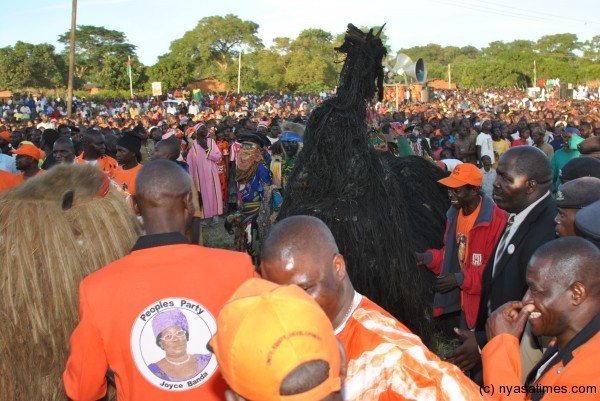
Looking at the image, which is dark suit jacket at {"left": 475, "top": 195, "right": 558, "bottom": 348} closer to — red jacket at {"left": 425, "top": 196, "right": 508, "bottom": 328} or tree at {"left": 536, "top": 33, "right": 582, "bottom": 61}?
red jacket at {"left": 425, "top": 196, "right": 508, "bottom": 328}

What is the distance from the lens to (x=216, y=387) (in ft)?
7.09

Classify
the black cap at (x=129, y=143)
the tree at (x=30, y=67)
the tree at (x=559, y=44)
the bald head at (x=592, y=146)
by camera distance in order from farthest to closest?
1. the tree at (x=559, y=44)
2. the tree at (x=30, y=67)
3. the bald head at (x=592, y=146)
4. the black cap at (x=129, y=143)

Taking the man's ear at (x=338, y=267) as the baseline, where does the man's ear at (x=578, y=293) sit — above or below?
below

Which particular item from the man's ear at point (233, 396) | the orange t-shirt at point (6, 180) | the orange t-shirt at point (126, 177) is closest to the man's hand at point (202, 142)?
the orange t-shirt at point (126, 177)

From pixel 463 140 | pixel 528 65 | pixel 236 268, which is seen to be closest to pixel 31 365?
pixel 236 268

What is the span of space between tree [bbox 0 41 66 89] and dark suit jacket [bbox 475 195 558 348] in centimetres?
4891

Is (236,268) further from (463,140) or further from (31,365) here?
(463,140)

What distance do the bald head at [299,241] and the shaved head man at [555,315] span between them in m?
0.79

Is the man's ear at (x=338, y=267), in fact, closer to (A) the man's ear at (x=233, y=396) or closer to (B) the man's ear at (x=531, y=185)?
(A) the man's ear at (x=233, y=396)

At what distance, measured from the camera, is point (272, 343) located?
1248 mm

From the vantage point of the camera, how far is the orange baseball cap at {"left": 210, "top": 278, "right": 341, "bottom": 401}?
125 cm

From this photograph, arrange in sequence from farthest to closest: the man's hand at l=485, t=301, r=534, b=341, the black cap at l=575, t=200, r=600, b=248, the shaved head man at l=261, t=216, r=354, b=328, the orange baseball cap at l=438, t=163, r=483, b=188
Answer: the orange baseball cap at l=438, t=163, r=483, b=188
the black cap at l=575, t=200, r=600, b=248
the man's hand at l=485, t=301, r=534, b=341
the shaved head man at l=261, t=216, r=354, b=328

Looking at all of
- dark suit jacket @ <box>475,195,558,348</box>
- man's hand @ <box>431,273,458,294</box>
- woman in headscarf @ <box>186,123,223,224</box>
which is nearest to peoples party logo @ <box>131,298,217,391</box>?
dark suit jacket @ <box>475,195,558,348</box>

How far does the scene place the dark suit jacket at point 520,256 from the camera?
325 cm
